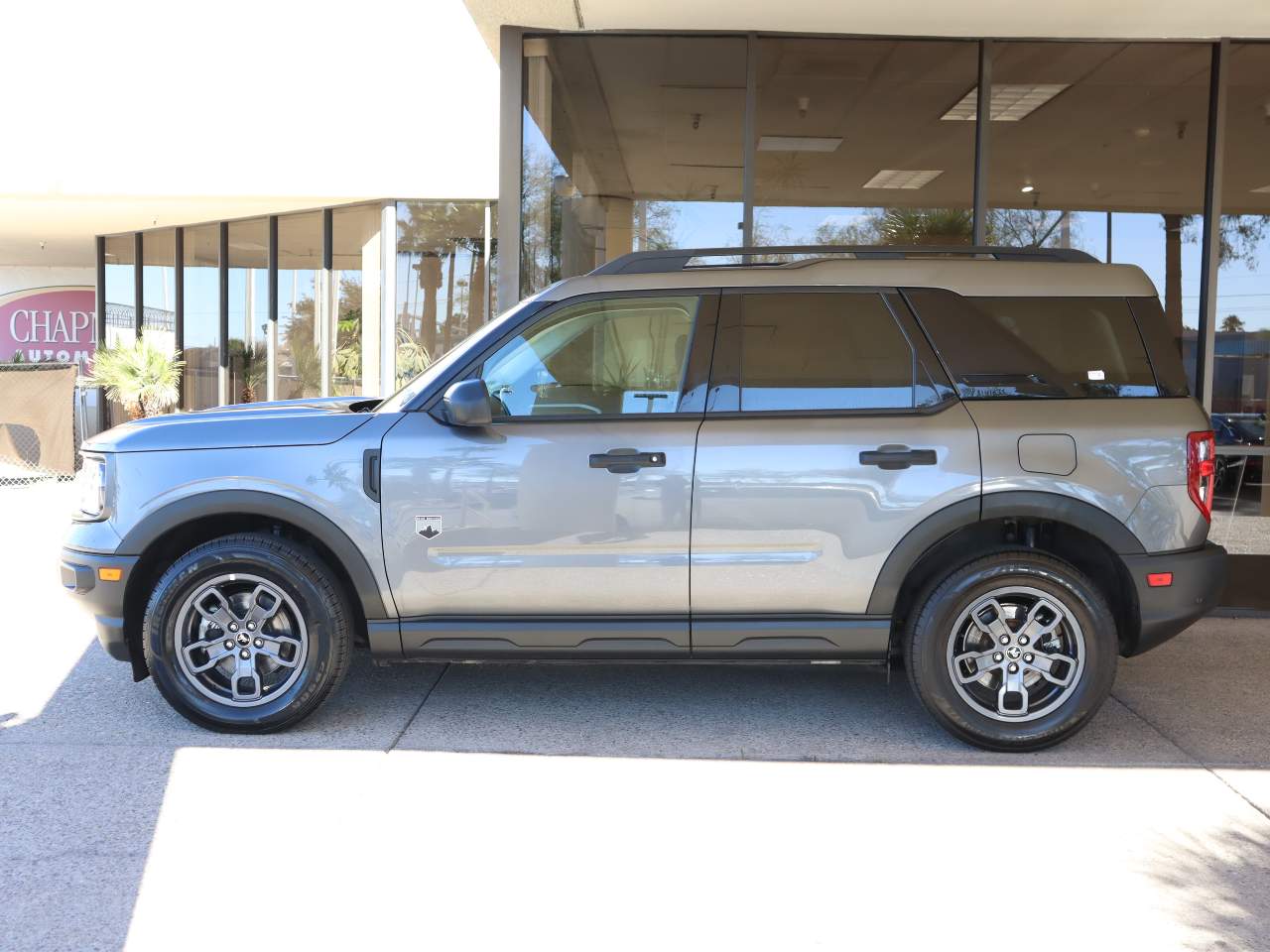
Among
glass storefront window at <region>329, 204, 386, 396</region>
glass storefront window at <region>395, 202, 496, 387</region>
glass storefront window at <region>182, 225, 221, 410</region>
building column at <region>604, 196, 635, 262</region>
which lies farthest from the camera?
glass storefront window at <region>182, 225, 221, 410</region>

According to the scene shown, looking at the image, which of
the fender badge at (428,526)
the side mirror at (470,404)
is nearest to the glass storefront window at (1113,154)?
the side mirror at (470,404)

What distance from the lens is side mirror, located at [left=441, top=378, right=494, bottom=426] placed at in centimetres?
421

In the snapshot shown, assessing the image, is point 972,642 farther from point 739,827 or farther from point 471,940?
point 471,940

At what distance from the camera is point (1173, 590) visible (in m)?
4.43

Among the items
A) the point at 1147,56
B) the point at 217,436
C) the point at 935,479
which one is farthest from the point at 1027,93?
the point at 217,436

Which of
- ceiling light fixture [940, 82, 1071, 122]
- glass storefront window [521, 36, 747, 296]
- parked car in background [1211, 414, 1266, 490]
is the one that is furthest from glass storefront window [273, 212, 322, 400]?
parked car in background [1211, 414, 1266, 490]

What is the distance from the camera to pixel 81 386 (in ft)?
64.4

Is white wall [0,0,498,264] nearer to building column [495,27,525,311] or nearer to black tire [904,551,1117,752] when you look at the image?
building column [495,27,525,311]

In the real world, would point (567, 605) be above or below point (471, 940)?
above

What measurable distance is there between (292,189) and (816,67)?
30.8 feet

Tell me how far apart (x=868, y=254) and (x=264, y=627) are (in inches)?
115

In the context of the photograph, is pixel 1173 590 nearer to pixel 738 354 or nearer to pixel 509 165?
pixel 738 354

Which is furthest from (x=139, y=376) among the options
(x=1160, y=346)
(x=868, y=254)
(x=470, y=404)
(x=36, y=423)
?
(x=1160, y=346)

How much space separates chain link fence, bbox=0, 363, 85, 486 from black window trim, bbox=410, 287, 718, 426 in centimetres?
1050
